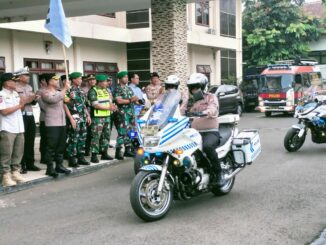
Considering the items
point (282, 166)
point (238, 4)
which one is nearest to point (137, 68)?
point (238, 4)

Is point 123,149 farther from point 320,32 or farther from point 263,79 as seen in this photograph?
point 320,32

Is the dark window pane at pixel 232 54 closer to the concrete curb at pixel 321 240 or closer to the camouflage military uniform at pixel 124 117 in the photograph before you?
the camouflage military uniform at pixel 124 117

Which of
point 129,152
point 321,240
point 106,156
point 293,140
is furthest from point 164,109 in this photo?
point 293,140

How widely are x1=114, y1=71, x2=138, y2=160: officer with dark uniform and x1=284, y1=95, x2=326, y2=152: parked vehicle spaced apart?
356 centimetres

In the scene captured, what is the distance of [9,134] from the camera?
7.53 meters

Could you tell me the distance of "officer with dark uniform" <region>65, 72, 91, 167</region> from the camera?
9.06 meters

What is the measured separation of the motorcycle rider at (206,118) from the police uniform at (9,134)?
2.89 meters

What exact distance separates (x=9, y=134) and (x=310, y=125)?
6.57 meters

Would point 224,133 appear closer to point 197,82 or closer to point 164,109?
point 197,82

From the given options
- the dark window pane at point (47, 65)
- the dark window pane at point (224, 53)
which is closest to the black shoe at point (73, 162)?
the dark window pane at point (47, 65)

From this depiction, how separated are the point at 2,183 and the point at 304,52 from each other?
1210 inches

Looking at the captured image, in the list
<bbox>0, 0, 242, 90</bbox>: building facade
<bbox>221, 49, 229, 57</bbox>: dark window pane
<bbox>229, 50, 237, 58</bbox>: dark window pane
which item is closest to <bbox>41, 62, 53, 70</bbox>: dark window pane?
<bbox>0, 0, 242, 90</bbox>: building facade

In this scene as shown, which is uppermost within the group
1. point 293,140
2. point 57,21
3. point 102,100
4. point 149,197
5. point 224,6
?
point 224,6

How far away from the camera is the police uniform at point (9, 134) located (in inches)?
295
